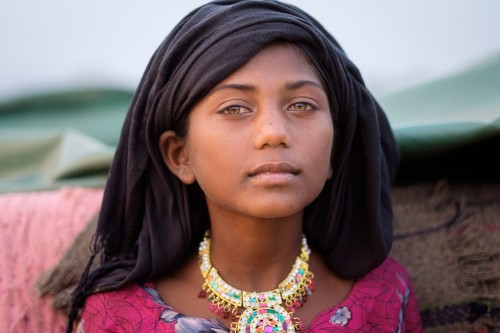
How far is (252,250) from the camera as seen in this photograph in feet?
6.18

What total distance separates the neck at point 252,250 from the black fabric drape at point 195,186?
108mm

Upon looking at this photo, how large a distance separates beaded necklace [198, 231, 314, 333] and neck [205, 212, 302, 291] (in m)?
0.03

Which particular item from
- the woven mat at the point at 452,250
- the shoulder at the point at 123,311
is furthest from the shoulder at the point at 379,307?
the shoulder at the point at 123,311

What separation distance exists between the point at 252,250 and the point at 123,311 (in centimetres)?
39

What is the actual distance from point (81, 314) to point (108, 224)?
0.27 metres

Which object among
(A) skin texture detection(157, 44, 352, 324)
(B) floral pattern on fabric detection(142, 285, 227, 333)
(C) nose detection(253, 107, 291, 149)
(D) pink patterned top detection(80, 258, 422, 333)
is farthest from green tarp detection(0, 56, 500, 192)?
(B) floral pattern on fabric detection(142, 285, 227, 333)

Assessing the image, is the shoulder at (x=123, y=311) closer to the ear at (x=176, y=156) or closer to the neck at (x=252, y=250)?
the neck at (x=252, y=250)

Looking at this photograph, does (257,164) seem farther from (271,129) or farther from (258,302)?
(258,302)

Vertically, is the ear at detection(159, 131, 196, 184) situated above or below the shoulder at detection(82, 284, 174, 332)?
above

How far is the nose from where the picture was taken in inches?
63.2

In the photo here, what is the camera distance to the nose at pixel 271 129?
1.61m

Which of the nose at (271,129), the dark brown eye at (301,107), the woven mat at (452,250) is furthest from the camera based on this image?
the woven mat at (452,250)

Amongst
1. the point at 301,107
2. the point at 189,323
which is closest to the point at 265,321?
the point at 189,323

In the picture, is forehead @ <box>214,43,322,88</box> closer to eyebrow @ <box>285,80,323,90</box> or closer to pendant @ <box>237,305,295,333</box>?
eyebrow @ <box>285,80,323,90</box>
